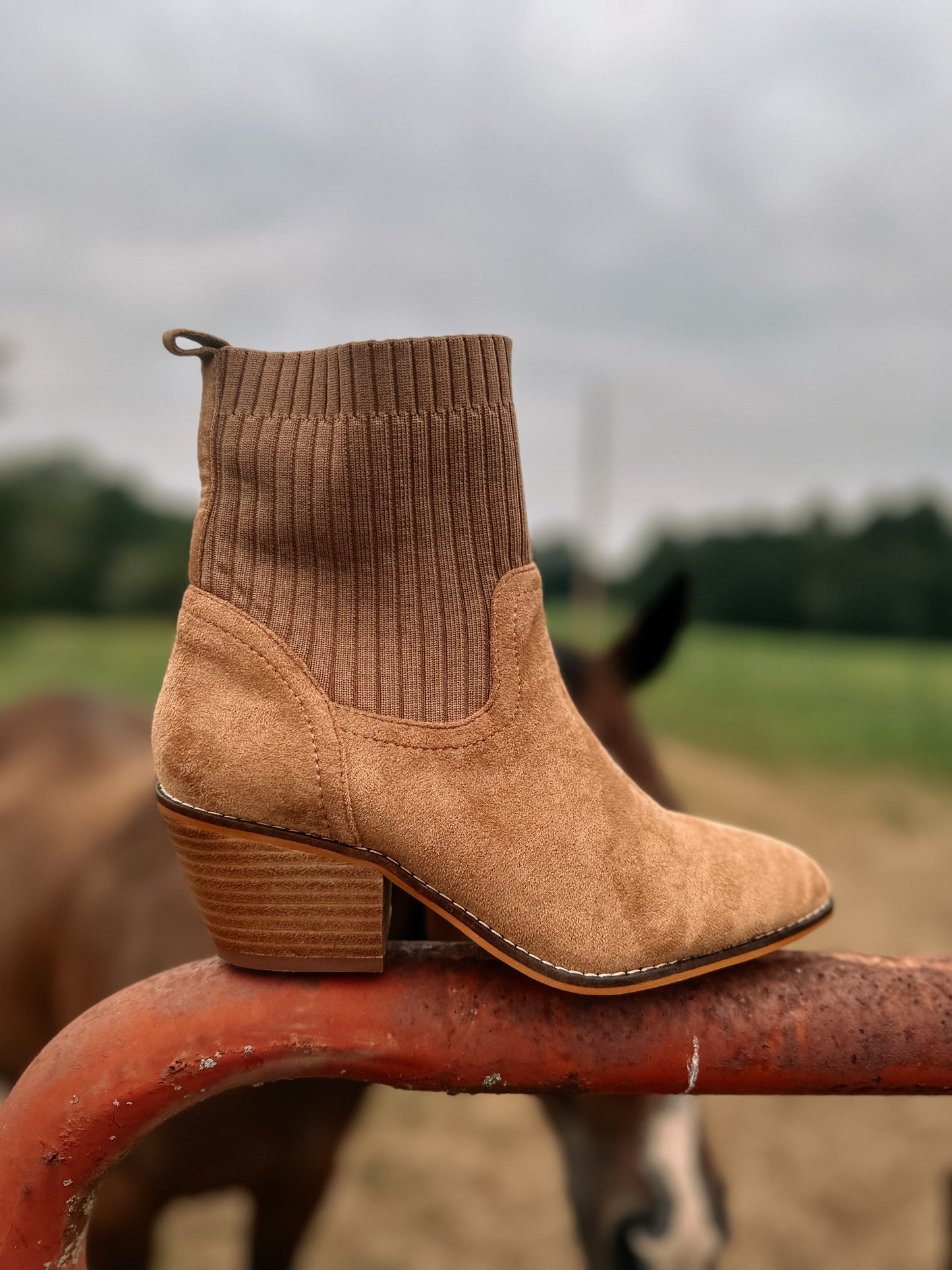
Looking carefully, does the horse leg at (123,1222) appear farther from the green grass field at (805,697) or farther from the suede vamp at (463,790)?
the green grass field at (805,697)

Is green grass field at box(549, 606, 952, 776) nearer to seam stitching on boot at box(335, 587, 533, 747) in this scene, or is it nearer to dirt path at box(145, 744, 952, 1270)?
dirt path at box(145, 744, 952, 1270)

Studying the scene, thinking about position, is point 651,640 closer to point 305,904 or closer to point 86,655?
point 305,904

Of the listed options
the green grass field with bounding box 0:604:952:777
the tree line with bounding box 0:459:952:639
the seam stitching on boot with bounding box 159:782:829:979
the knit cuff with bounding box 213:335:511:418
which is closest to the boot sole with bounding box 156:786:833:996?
the seam stitching on boot with bounding box 159:782:829:979

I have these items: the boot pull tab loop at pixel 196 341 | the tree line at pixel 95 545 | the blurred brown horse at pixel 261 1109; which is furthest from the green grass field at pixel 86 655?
the boot pull tab loop at pixel 196 341

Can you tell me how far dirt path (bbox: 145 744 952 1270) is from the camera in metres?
2.71

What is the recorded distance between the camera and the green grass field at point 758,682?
1032cm

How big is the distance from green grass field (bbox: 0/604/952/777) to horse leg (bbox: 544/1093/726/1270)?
8149mm

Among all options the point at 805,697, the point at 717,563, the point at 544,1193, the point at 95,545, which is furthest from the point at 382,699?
the point at 717,563

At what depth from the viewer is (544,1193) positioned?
120 inches

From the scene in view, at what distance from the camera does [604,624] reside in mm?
13016

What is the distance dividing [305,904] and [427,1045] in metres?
0.12

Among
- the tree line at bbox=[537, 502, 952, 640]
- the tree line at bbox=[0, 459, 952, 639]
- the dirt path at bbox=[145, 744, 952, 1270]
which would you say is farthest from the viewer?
the tree line at bbox=[537, 502, 952, 640]

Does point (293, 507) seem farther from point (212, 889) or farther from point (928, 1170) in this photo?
point (928, 1170)

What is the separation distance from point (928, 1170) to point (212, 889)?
377 centimetres
